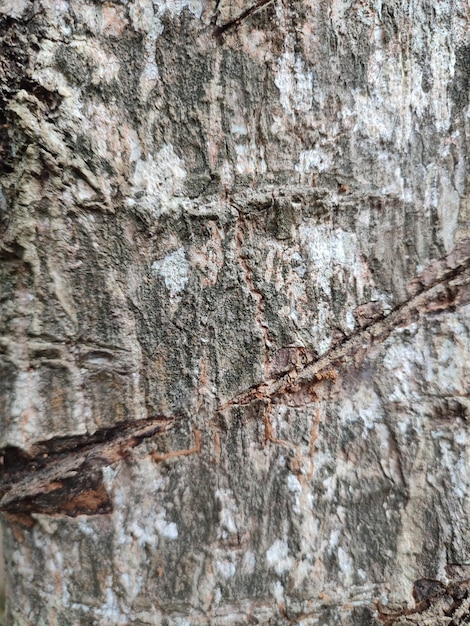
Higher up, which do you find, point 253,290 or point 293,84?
point 293,84

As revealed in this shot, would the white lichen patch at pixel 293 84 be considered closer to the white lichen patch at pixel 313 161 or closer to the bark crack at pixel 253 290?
the white lichen patch at pixel 313 161

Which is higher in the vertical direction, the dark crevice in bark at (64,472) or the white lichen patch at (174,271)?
the white lichen patch at (174,271)

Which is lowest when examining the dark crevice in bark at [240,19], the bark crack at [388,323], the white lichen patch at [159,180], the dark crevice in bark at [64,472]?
the dark crevice in bark at [64,472]

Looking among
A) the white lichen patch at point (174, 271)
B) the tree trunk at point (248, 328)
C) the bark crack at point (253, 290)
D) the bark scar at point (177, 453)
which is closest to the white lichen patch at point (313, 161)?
the tree trunk at point (248, 328)

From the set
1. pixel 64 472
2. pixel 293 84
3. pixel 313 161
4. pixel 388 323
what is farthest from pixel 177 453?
pixel 293 84

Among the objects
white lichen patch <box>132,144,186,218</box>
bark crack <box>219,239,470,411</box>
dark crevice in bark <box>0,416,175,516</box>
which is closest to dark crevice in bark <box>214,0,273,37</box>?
white lichen patch <box>132,144,186,218</box>

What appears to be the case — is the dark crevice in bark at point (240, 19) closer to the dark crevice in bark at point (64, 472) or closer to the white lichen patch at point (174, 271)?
the white lichen patch at point (174, 271)

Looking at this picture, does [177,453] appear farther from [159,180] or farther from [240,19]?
[240,19]

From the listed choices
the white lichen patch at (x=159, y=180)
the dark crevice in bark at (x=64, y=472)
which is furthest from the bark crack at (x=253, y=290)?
the dark crevice in bark at (x=64, y=472)
